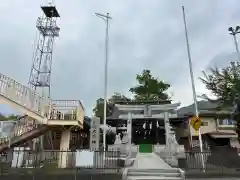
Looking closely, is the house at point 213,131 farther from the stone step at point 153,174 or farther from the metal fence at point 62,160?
the metal fence at point 62,160

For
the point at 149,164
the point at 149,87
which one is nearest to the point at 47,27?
the point at 149,87

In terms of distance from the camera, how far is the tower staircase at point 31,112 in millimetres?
14798

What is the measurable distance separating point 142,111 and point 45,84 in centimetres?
1229

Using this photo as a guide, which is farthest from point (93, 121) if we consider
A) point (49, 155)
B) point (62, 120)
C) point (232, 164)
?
point (232, 164)

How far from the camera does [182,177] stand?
1367 cm

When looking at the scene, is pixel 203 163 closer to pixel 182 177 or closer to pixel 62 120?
pixel 182 177

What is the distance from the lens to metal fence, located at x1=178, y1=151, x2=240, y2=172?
15.1 m

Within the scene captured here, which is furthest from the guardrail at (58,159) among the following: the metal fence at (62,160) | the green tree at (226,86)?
the green tree at (226,86)

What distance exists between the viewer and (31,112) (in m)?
16.2

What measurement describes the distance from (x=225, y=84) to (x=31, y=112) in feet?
50.6

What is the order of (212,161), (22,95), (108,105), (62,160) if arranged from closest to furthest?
(62,160), (212,161), (22,95), (108,105)

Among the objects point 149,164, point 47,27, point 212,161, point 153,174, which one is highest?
point 47,27

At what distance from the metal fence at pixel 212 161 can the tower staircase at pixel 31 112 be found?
8.13 meters

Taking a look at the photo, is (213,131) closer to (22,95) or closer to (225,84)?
(225,84)
